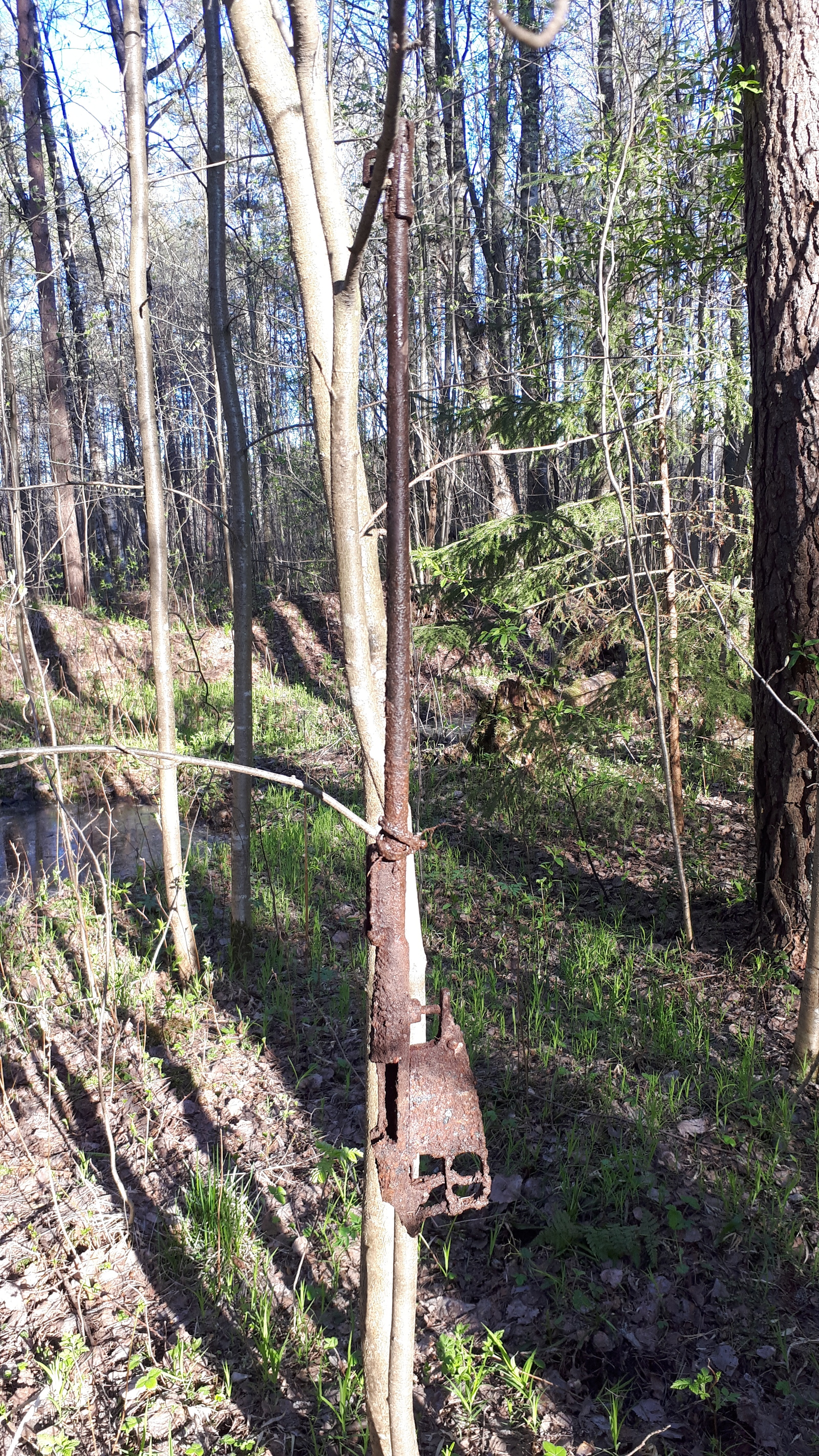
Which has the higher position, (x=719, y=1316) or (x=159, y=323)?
(x=159, y=323)

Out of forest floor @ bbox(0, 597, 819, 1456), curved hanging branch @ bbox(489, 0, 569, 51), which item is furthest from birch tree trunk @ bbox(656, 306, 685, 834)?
curved hanging branch @ bbox(489, 0, 569, 51)

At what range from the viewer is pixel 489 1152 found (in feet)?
9.86

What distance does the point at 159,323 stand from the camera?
20.1 metres

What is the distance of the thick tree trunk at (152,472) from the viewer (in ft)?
11.1

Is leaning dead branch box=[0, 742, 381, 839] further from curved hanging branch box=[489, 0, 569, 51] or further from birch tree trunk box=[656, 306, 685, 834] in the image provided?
birch tree trunk box=[656, 306, 685, 834]

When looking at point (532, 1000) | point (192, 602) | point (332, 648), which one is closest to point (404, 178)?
point (532, 1000)

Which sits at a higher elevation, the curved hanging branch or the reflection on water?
the curved hanging branch

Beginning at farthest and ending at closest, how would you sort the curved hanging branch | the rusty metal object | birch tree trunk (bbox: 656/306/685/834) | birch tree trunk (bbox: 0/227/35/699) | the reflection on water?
1. the reflection on water
2. birch tree trunk (bbox: 656/306/685/834)
3. birch tree trunk (bbox: 0/227/35/699)
4. the rusty metal object
5. the curved hanging branch

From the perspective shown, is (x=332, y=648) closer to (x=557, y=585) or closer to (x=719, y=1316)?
(x=557, y=585)

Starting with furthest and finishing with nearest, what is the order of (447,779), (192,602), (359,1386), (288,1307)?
(192,602) < (447,779) < (288,1307) < (359,1386)

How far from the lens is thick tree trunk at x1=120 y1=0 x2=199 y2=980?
11.1 ft

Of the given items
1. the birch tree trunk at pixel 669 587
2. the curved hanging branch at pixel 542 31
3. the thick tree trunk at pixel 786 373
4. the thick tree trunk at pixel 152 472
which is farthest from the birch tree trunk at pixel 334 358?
the birch tree trunk at pixel 669 587

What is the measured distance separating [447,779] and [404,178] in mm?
5792

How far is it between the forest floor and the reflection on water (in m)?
0.54
